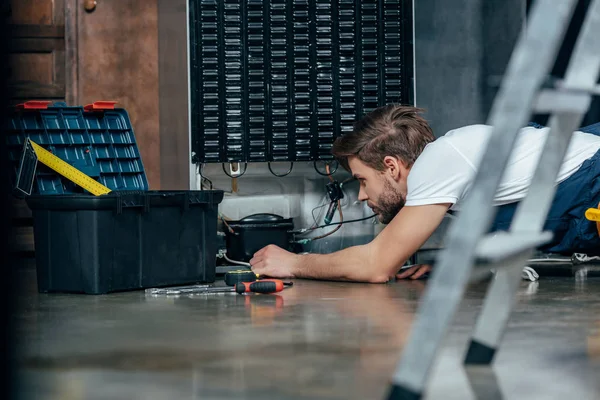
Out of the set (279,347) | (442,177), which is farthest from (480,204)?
(442,177)

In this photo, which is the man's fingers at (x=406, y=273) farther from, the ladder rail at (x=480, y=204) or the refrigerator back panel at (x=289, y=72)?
the ladder rail at (x=480, y=204)

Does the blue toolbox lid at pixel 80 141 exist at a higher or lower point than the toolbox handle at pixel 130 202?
higher

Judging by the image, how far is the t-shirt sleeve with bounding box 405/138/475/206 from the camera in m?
2.63

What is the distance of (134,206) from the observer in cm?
278

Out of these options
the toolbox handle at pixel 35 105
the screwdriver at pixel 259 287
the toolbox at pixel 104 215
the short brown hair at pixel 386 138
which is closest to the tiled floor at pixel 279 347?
the screwdriver at pixel 259 287

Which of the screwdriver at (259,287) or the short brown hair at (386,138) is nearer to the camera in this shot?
the screwdriver at (259,287)

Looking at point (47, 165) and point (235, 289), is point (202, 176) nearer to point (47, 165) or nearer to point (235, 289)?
point (47, 165)

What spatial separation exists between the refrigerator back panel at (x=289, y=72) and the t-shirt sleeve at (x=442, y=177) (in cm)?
141

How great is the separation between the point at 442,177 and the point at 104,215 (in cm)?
104

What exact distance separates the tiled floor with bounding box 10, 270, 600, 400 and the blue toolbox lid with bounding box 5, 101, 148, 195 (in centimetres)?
57

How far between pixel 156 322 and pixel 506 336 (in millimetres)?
822

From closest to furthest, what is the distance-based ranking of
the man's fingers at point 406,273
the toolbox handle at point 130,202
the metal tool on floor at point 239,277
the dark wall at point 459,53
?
the toolbox handle at point 130,202 → the metal tool on floor at point 239,277 → the man's fingers at point 406,273 → the dark wall at point 459,53

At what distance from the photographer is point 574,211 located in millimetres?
2852

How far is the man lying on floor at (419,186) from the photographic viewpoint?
2.65m
